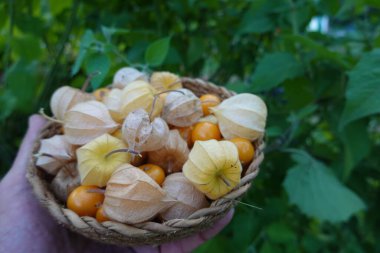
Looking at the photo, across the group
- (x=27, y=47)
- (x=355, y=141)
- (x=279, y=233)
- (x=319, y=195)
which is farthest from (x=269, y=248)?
(x=27, y=47)

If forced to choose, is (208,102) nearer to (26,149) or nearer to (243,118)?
(243,118)

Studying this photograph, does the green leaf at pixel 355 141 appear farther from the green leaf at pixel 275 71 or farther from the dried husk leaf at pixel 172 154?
the dried husk leaf at pixel 172 154

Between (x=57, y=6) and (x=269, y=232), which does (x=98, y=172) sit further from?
(x=57, y=6)

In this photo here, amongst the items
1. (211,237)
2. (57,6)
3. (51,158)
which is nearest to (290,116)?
(211,237)

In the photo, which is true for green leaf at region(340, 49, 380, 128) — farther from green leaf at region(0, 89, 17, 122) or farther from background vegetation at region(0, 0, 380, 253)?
green leaf at region(0, 89, 17, 122)

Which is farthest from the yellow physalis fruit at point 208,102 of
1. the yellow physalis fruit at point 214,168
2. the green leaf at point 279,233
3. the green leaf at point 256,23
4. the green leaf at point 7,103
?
the green leaf at point 7,103

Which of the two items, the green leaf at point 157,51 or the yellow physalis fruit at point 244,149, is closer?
the yellow physalis fruit at point 244,149

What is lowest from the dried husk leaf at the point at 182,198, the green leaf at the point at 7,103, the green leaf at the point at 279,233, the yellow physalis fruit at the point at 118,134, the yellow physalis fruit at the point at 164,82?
the green leaf at the point at 279,233
